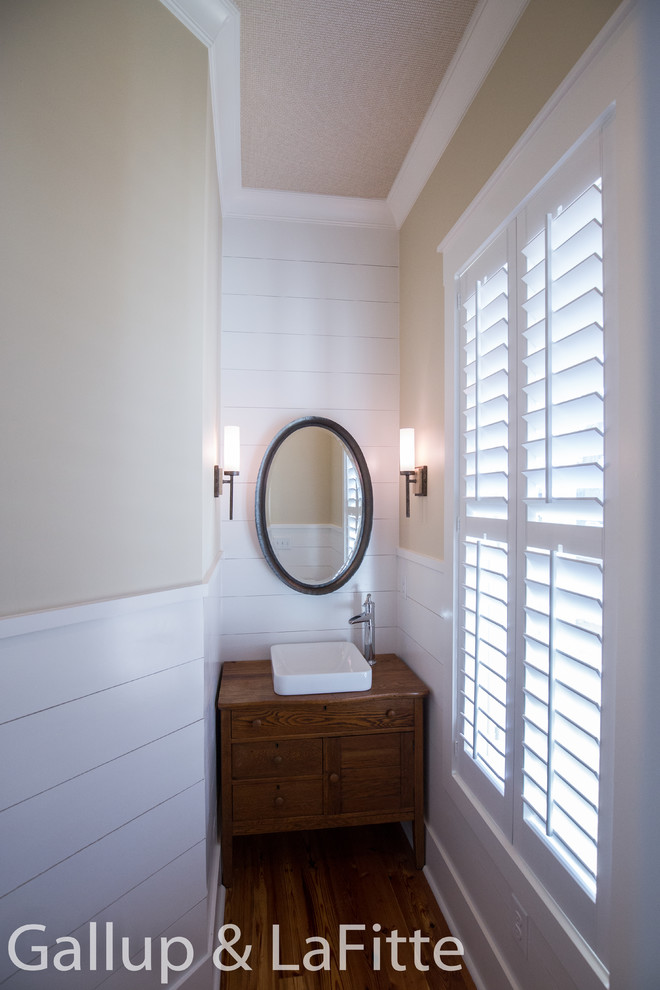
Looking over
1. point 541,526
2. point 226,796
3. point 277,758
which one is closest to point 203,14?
point 541,526

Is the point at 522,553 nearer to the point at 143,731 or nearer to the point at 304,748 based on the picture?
the point at 143,731

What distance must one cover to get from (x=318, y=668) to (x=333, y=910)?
810 mm

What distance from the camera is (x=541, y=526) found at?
1.20 metres

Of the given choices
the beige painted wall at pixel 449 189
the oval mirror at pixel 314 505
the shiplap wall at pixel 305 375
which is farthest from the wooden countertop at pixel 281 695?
the beige painted wall at pixel 449 189

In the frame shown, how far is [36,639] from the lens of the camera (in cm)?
108

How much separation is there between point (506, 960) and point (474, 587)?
979 mm

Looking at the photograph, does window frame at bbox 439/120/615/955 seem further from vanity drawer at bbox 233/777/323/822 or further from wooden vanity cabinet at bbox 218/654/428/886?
vanity drawer at bbox 233/777/323/822

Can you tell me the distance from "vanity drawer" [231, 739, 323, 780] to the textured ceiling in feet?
7.55

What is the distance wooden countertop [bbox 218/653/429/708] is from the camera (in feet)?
6.35

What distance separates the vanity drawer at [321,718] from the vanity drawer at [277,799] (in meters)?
0.19

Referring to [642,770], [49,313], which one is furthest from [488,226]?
[642,770]

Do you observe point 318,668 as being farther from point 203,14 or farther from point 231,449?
point 203,14

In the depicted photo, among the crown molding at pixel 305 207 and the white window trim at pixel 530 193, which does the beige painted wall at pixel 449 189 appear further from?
the crown molding at pixel 305 207

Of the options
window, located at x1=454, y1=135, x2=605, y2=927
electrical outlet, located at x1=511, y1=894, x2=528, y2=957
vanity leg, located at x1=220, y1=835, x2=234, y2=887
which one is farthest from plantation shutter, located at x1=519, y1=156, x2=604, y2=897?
vanity leg, located at x1=220, y1=835, x2=234, y2=887
